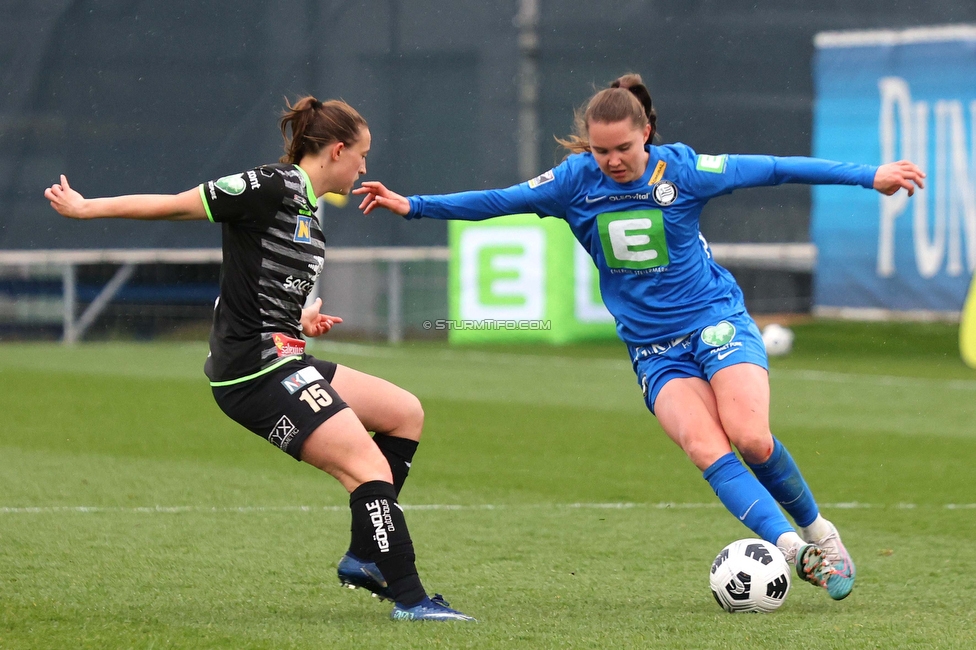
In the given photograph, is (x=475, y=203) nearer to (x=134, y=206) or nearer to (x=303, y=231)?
(x=303, y=231)

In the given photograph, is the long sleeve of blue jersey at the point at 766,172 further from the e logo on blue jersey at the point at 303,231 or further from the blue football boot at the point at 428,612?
the blue football boot at the point at 428,612

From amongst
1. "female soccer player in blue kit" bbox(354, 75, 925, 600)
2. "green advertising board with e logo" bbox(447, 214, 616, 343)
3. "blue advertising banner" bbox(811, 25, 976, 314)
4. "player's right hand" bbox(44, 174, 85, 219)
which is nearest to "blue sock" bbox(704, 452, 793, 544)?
"female soccer player in blue kit" bbox(354, 75, 925, 600)

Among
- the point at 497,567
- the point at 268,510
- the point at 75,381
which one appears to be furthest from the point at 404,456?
the point at 75,381

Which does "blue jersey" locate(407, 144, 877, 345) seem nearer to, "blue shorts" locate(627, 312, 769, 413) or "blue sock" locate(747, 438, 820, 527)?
"blue shorts" locate(627, 312, 769, 413)

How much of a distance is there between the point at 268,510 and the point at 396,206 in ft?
6.64

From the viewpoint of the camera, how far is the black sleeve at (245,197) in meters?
3.88

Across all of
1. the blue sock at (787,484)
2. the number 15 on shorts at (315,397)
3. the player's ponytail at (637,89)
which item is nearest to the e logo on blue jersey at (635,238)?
the player's ponytail at (637,89)

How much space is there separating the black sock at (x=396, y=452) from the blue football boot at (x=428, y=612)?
577mm

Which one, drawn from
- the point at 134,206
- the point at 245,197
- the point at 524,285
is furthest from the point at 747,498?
the point at 524,285

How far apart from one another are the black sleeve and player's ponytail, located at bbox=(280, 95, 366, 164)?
0.19 meters

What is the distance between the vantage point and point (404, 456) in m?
4.48

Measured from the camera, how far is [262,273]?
400cm

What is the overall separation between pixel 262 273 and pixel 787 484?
1.92 metres

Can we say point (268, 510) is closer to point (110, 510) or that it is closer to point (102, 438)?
point (110, 510)
